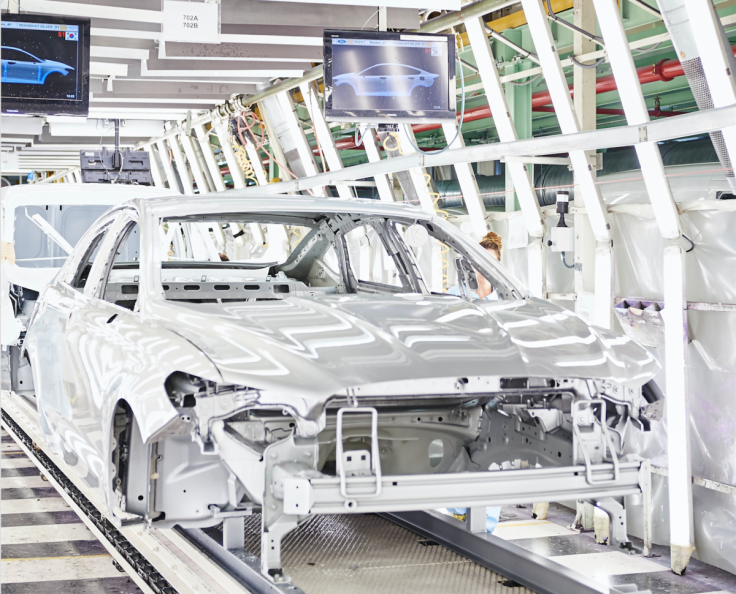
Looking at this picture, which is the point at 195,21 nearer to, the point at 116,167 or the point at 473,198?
the point at 473,198

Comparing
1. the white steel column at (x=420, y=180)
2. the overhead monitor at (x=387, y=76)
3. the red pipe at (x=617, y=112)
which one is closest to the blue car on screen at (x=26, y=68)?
the overhead monitor at (x=387, y=76)

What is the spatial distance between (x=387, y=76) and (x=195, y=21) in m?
1.44

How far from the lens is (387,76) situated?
19.5 ft

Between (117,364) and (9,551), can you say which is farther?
(9,551)

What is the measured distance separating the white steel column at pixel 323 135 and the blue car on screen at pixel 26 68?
3.24 m

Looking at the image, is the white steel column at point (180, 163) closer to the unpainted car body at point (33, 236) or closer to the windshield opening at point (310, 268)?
the unpainted car body at point (33, 236)

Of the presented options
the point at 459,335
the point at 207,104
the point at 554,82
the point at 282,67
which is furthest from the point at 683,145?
the point at 459,335

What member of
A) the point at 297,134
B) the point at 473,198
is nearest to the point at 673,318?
the point at 473,198

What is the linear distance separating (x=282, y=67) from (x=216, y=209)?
548cm

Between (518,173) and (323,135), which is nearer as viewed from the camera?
(518,173)

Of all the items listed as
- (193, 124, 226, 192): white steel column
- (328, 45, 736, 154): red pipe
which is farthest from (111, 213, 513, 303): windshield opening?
(193, 124, 226, 192): white steel column

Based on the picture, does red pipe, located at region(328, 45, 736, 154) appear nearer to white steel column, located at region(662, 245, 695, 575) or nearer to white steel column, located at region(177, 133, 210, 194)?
white steel column, located at region(662, 245, 695, 575)

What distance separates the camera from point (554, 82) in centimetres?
599

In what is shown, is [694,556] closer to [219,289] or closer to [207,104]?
[219,289]
